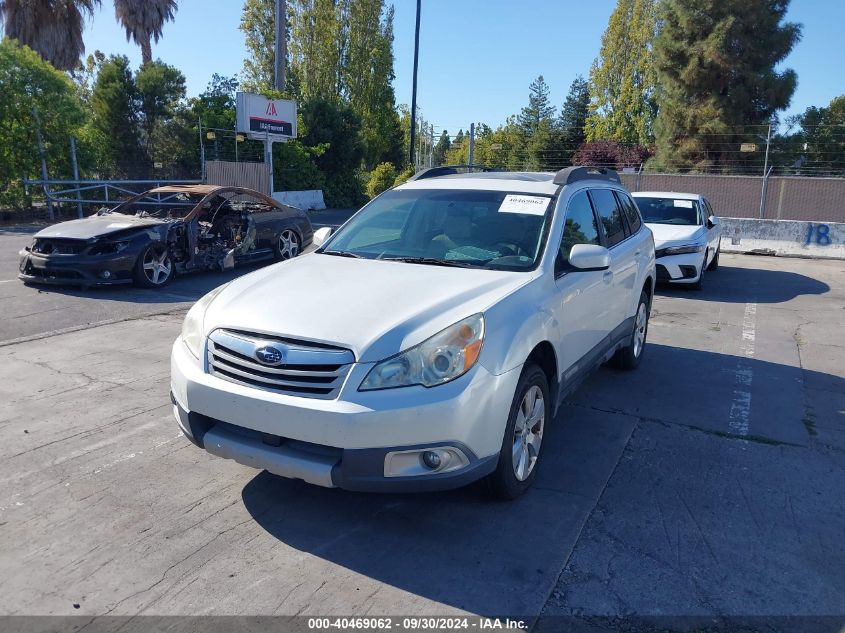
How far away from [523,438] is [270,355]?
57.3 inches

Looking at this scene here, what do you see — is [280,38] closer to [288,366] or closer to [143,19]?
[143,19]

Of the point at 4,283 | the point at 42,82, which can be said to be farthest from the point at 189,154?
the point at 4,283

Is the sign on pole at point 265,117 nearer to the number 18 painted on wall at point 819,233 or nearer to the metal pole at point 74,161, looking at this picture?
the metal pole at point 74,161

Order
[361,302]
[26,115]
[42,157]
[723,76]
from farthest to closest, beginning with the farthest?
[723,76] → [42,157] → [26,115] → [361,302]

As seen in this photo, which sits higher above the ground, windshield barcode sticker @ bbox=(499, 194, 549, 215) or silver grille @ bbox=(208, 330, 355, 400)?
windshield barcode sticker @ bbox=(499, 194, 549, 215)

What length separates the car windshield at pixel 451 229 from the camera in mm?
4324

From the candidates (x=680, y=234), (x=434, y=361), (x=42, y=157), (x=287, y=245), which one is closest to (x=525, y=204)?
(x=434, y=361)

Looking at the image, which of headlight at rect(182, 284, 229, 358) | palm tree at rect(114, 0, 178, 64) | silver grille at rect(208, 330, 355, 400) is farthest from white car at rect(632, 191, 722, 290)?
palm tree at rect(114, 0, 178, 64)

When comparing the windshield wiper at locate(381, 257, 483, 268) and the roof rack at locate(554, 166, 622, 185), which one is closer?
the windshield wiper at locate(381, 257, 483, 268)

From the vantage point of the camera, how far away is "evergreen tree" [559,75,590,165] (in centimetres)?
4425

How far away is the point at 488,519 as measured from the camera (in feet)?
11.7

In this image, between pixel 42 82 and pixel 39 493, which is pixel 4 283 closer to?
pixel 39 493

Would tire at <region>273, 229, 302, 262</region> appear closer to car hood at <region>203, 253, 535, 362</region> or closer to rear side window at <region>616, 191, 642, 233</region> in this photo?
rear side window at <region>616, 191, 642, 233</region>

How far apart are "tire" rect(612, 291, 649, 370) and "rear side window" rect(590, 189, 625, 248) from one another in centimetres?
82
